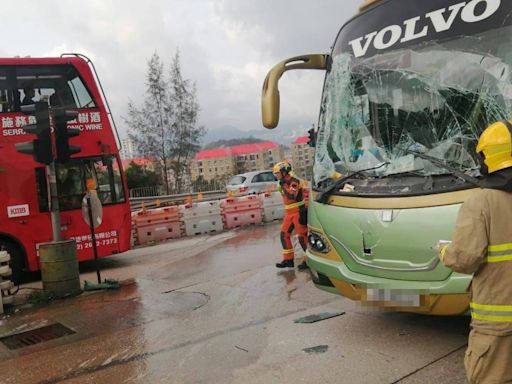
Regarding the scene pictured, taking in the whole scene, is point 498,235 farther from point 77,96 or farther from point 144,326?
point 77,96

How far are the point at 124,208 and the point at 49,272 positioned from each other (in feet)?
9.35

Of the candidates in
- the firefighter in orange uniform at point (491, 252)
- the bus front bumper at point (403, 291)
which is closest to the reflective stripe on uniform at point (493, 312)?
the firefighter in orange uniform at point (491, 252)

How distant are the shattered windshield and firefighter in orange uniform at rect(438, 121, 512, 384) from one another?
144cm

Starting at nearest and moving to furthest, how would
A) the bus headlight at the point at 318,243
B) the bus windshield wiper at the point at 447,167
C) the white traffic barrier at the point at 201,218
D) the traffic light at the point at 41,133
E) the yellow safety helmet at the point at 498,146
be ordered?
the yellow safety helmet at the point at 498,146
the bus windshield wiper at the point at 447,167
the bus headlight at the point at 318,243
the traffic light at the point at 41,133
the white traffic barrier at the point at 201,218

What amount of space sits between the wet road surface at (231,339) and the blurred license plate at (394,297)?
522mm

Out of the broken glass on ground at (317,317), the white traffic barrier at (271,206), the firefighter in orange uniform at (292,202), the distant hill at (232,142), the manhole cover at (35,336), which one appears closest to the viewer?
the broken glass on ground at (317,317)

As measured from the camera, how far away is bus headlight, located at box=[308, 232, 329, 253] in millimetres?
4716

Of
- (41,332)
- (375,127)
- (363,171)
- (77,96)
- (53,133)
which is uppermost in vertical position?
(77,96)

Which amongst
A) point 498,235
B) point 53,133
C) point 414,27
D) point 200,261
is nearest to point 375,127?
point 414,27

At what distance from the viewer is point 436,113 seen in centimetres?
429

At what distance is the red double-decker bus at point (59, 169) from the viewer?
31.1ft

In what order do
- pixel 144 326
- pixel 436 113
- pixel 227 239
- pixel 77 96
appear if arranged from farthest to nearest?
pixel 227 239 → pixel 77 96 → pixel 144 326 → pixel 436 113

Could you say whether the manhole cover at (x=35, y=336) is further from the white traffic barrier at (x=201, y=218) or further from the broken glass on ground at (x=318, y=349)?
the white traffic barrier at (x=201, y=218)

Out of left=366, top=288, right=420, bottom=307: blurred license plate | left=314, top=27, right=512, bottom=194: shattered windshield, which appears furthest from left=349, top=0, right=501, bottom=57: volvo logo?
left=366, top=288, right=420, bottom=307: blurred license plate
